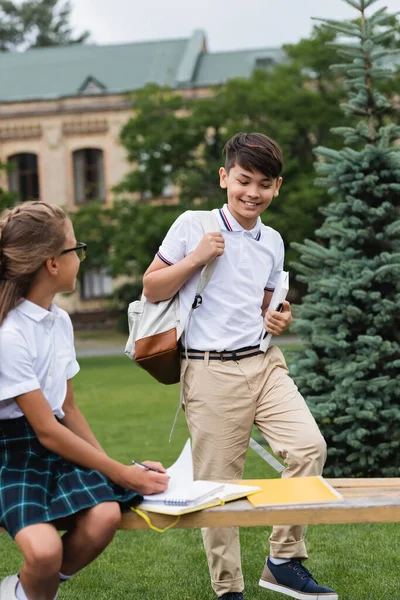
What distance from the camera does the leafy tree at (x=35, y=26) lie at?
65312mm

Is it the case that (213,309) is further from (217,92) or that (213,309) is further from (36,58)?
(36,58)

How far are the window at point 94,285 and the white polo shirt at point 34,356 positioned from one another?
4181cm

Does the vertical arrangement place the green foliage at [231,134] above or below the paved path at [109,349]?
above

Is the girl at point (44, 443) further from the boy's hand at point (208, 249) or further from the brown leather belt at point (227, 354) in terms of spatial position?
the brown leather belt at point (227, 354)

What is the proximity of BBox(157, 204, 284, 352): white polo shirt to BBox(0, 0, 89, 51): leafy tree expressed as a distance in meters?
64.2

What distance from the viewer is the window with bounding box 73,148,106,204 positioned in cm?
4553

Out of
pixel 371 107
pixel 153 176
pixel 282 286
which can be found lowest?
pixel 153 176

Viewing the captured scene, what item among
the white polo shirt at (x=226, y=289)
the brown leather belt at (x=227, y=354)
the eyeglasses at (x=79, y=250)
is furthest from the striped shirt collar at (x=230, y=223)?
the eyeglasses at (x=79, y=250)

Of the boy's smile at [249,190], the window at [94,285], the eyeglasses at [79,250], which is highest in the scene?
the boy's smile at [249,190]

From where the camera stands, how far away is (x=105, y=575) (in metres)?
5.43

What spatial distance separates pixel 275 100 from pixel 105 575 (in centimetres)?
2938

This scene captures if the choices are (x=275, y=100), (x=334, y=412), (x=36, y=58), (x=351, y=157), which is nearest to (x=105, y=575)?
(x=334, y=412)

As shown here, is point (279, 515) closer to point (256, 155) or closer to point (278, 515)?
point (278, 515)

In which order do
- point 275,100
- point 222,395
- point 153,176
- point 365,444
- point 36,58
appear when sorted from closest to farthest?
point 222,395
point 365,444
point 275,100
point 153,176
point 36,58
